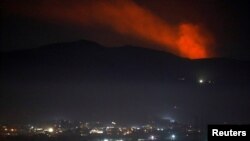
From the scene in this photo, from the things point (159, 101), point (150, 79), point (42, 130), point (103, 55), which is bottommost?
point (42, 130)

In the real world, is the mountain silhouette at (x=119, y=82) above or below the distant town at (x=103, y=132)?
above

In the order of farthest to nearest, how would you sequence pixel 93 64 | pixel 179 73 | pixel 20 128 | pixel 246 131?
pixel 93 64, pixel 179 73, pixel 20 128, pixel 246 131

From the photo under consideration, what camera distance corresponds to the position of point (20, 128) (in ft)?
73.4

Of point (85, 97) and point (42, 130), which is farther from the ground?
point (85, 97)

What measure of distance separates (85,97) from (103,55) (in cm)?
2227

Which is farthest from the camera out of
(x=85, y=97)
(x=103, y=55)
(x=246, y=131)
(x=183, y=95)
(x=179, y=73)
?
(x=103, y=55)

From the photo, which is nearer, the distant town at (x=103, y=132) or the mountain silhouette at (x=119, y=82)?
the distant town at (x=103, y=132)

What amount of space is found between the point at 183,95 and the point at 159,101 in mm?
2041

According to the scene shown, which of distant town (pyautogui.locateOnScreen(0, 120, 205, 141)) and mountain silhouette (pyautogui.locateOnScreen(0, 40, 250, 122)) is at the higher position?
mountain silhouette (pyautogui.locateOnScreen(0, 40, 250, 122))

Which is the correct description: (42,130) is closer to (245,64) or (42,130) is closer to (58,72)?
(58,72)

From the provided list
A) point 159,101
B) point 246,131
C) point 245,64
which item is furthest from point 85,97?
point 246,131

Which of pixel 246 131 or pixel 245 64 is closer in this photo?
pixel 246 131

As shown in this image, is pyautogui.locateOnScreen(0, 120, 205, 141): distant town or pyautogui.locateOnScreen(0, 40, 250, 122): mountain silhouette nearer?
pyautogui.locateOnScreen(0, 120, 205, 141): distant town

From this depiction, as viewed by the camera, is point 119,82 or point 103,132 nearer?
point 103,132
